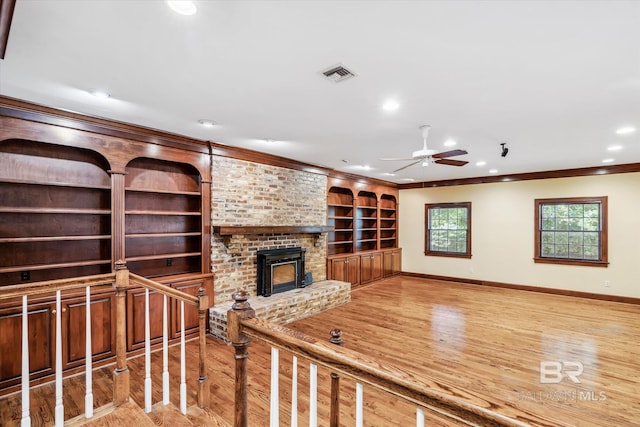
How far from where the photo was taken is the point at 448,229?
27.5ft

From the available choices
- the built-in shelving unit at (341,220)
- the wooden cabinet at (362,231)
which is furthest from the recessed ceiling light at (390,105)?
the built-in shelving unit at (341,220)

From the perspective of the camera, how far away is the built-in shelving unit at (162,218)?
3957 mm

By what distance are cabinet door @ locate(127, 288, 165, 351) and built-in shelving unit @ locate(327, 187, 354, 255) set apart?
405 centimetres

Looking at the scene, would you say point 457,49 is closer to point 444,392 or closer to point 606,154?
point 444,392

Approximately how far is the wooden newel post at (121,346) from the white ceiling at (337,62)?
1.55 m

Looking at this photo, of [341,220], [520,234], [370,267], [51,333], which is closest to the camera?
[51,333]

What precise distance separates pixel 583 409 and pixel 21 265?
543cm

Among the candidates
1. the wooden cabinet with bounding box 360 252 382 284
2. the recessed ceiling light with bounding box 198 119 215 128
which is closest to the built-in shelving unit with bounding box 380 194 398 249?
the wooden cabinet with bounding box 360 252 382 284

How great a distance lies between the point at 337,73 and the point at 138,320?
3.48 meters

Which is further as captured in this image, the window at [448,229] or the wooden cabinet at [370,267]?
the window at [448,229]

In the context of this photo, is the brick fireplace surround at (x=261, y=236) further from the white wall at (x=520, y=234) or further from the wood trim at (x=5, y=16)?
the white wall at (x=520, y=234)

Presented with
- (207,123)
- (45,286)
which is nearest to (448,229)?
(207,123)

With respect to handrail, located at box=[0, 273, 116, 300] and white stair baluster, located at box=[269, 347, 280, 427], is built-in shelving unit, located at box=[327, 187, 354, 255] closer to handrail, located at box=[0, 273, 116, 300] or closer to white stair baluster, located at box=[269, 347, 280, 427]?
handrail, located at box=[0, 273, 116, 300]

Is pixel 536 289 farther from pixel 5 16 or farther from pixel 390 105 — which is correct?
pixel 5 16
